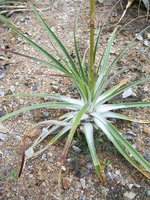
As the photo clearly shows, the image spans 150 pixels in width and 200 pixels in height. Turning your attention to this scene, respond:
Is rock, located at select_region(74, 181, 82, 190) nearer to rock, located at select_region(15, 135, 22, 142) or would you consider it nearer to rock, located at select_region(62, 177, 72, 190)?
rock, located at select_region(62, 177, 72, 190)

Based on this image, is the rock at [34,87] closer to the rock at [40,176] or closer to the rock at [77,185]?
the rock at [40,176]

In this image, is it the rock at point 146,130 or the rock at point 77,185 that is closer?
the rock at point 77,185

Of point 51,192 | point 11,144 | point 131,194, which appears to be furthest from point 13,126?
point 131,194

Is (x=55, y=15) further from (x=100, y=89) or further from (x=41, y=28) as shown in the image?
(x=100, y=89)

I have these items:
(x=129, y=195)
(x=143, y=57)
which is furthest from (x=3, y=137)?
(x=143, y=57)

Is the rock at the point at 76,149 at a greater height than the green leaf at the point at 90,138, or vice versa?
the green leaf at the point at 90,138

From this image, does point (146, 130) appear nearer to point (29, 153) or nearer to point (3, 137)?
point (29, 153)

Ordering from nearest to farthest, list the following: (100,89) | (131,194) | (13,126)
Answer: (131,194), (100,89), (13,126)

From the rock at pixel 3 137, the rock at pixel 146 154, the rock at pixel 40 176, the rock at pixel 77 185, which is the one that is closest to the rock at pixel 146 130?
the rock at pixel 146 154
